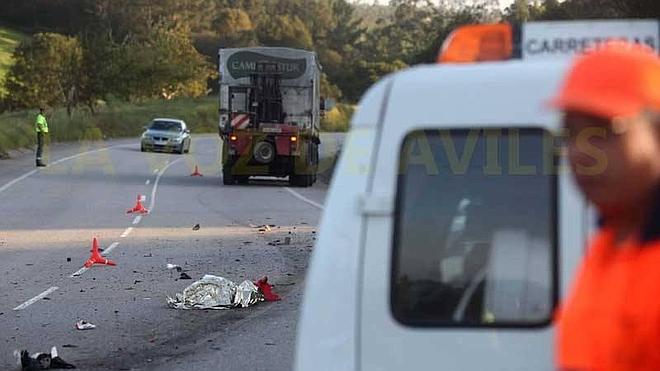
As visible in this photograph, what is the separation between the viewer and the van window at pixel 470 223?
3283 mm

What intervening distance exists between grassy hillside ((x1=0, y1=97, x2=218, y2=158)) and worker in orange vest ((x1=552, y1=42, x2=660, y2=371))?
4271 cm

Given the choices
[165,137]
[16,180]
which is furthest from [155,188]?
[165,137]

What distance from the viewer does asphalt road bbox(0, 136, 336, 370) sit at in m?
9.76

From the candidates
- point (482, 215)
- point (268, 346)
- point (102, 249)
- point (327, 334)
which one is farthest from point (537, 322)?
point (102, 249)

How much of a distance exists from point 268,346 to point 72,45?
6686 centimetres

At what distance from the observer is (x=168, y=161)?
43.5 m

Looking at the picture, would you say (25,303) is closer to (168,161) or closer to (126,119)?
(168,161)

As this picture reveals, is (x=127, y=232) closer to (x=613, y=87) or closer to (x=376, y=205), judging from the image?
(x=376, y=205)

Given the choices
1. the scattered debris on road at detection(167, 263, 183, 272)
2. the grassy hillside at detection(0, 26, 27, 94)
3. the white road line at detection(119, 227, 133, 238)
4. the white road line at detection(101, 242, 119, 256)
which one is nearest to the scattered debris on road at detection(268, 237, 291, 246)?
the white road line at detection(101, 242, 119, 256)

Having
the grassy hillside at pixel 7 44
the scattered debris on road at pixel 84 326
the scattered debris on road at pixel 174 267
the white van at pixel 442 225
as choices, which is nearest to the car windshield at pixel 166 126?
the grassy hillside at pixel 7 44

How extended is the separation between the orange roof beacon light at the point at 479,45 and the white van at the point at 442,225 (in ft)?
0.81

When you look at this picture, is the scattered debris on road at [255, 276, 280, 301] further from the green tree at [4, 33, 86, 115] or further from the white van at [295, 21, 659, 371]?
the green tree at [4, 33, 86, 115]

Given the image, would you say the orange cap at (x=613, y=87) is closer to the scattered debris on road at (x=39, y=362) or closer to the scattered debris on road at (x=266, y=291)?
the scattered debris on road at (x=39, y=362)

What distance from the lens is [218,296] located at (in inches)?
473
